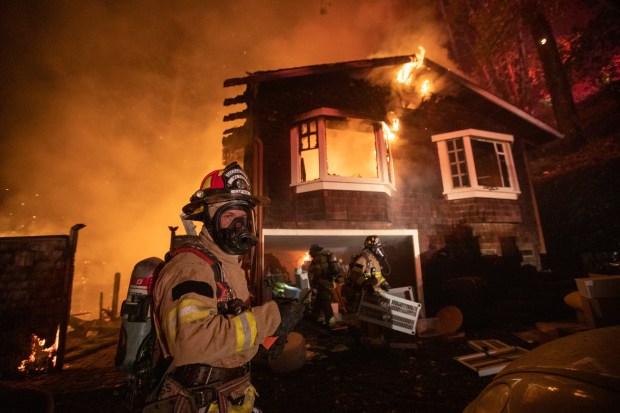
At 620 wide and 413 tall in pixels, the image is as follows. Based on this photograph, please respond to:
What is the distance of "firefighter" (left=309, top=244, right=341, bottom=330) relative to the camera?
24.8 ft

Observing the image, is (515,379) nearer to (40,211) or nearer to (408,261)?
(408,261)

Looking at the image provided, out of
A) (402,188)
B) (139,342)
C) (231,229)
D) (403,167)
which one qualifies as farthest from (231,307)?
(403,167)

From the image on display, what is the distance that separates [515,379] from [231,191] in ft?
7.48

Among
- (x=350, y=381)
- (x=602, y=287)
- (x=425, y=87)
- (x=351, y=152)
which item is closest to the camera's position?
(x=602, y=287)

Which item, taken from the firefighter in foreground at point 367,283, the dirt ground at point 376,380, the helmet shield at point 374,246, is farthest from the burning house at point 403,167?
the dirt ground at point 376,380

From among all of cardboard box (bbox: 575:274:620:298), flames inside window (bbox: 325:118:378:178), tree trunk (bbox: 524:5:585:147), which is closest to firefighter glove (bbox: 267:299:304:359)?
cardboard box (bbox: 575:274:620:298)

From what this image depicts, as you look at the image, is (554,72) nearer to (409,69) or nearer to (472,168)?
(472,168)

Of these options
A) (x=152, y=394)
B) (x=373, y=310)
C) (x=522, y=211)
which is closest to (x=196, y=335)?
(x=152, y=394)

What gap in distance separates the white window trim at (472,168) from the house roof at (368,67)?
4.11 ft

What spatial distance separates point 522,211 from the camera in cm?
1024

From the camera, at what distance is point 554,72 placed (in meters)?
20.0

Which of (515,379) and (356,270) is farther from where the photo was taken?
(356,270)

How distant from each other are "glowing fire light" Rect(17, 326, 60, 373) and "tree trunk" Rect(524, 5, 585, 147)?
27683 mm

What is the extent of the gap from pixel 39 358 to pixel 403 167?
36.6ft
